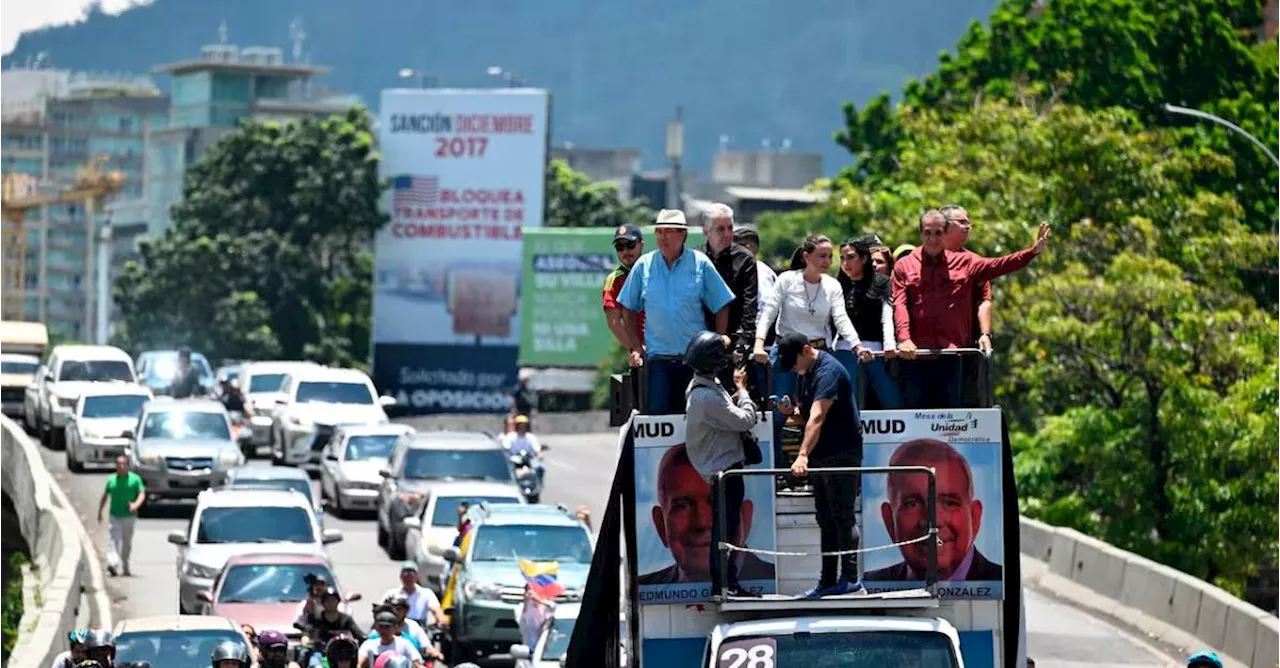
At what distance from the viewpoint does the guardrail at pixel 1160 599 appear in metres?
22.9

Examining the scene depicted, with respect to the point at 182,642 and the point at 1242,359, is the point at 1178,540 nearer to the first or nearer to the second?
the point at 1242,359

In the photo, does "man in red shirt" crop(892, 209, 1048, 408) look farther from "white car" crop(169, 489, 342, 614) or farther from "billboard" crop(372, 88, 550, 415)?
"billboard" crop(372, 88, 550, 415)

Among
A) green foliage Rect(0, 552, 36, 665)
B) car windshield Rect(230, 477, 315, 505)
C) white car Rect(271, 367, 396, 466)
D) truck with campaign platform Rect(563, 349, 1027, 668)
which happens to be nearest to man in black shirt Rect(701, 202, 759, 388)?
truck with campaign platform Rect(563, 349, 1027, 668)

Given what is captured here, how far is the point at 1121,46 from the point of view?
5475cm

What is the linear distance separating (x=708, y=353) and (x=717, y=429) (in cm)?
40

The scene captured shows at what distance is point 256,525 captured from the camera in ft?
96.5

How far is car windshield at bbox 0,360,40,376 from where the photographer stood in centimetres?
5456

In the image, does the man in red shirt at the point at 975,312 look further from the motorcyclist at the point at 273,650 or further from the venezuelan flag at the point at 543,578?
the venezuelan flag at the point at 543,578

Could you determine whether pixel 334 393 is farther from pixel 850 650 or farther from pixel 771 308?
pixel 850 650

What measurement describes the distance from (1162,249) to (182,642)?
2290 cm

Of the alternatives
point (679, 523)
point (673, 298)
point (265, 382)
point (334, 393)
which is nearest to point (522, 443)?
point (334, 393)

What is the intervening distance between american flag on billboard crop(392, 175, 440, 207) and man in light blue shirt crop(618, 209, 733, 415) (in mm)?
72561

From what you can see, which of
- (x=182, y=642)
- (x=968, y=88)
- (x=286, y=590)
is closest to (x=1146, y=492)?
(x=286, y=590)

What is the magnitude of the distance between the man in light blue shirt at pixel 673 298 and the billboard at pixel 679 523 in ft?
1.07
